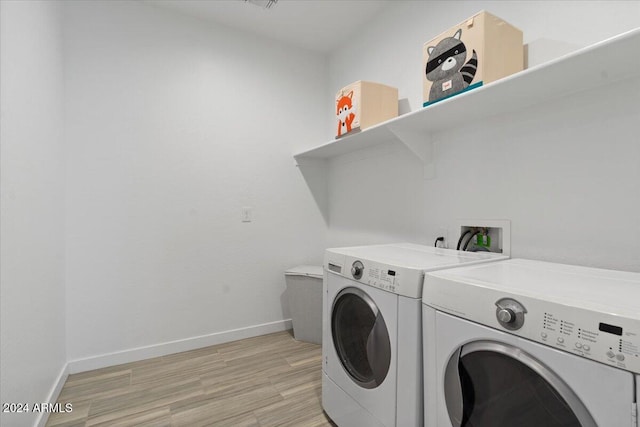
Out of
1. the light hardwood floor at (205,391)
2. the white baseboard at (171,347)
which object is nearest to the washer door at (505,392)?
the light hardwood floor at (205,391)

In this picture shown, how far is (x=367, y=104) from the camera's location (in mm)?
1927

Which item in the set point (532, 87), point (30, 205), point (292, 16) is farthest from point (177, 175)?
point (532, 87)

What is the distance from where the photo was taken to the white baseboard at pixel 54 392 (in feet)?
4.61

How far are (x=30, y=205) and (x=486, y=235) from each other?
2.16 metres

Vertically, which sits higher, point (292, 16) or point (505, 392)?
A: point (292, 16)

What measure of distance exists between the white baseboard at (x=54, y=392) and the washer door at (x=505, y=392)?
1.81 meters

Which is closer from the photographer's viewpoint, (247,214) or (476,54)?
(476,54)

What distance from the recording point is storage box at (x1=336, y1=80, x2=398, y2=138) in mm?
1912

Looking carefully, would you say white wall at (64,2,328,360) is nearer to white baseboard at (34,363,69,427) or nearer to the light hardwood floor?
white baseboard at (34,363,69,427)

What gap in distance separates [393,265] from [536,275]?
459 millimetres

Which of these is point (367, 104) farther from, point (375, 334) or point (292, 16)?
point (375, 334)

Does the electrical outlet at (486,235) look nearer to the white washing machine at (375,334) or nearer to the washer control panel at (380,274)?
the white washing machine at (375,334)

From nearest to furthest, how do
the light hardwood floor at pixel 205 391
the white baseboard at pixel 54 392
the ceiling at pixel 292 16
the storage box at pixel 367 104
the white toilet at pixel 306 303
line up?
1. the white baseboard at pixel 54 392
2. the light hardwood floor at pixel 205 391
3. the storage box at pixel 367 104
4. the ceiling at pixel 292 16
5. the white toilet at pixel 306 303

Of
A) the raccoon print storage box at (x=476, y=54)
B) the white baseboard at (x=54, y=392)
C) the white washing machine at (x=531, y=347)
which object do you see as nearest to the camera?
the white washing machine at (x=531, y=347)
